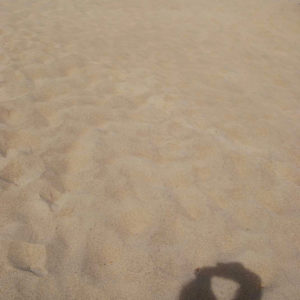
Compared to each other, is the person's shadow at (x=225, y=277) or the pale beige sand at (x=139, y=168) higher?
the pale beige sand at (x=139, y=168)

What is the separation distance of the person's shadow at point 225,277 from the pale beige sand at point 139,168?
0.04 metres

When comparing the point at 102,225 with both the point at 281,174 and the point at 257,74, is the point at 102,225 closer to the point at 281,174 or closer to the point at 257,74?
the point at 281,174

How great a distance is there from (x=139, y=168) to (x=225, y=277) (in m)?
0.87

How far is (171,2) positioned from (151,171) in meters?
5.88

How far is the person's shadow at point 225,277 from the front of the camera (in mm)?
1186

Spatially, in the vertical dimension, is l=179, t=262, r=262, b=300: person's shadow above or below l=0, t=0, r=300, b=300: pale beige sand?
below

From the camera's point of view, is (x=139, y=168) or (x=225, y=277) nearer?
(x=225, y=277)

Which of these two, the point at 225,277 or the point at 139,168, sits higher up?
the point at 139,168

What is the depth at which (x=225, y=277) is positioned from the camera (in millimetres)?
1252

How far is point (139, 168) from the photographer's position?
70.4 inches

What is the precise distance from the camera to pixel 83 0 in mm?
5746

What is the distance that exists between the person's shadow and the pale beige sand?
0.13 ft

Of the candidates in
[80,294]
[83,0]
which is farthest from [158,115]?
[83,0]

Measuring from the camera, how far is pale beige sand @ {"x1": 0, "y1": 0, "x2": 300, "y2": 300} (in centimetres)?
126
